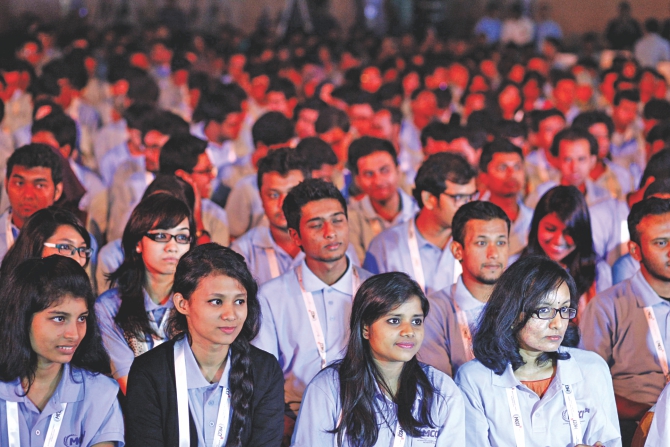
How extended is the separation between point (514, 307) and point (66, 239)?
203cm

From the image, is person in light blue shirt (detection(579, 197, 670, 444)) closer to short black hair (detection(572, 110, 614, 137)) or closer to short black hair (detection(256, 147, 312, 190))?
short black hair (detection(256, 147, 312, 190))

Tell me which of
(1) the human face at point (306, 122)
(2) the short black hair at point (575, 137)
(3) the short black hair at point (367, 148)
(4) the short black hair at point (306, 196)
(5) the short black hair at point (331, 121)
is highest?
(1) the human face at point (306, 122)

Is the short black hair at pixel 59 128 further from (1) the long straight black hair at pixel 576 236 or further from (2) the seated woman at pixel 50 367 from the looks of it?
(1) the long straight black hair at pixel 576 236

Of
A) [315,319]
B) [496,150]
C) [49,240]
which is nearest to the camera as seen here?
[49,240]

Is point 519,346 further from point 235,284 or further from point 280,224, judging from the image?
point 280,224

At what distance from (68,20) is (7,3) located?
1.27 metres

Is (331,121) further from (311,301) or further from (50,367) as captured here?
(50,367)

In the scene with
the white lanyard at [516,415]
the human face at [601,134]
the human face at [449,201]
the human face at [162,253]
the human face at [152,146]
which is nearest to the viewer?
the white lanyard at [516,415]

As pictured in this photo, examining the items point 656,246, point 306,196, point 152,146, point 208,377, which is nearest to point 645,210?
point 656,246

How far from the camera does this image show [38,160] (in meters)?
5.27

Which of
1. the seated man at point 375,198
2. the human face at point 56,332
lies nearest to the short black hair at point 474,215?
the seated man at point 375,198

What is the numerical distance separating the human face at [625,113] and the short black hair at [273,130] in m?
4.33

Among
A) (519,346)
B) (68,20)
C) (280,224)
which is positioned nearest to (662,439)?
(519,346)

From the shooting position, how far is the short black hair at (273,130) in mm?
7156
